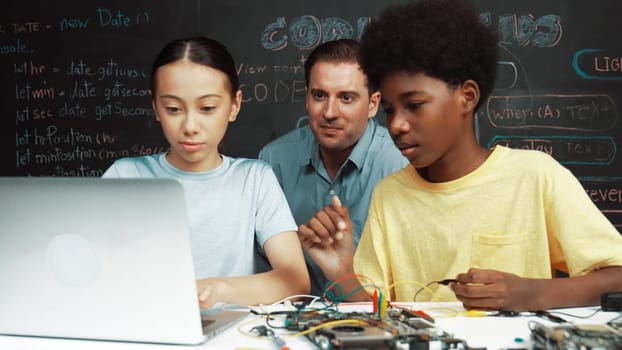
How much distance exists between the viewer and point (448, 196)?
183 cm

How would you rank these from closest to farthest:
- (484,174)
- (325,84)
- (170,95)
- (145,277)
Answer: (145,277) < (484,174) < (170,95) < (325,84)

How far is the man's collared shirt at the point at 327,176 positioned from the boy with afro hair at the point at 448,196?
766 mm

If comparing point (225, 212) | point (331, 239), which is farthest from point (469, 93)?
point (225, 212)

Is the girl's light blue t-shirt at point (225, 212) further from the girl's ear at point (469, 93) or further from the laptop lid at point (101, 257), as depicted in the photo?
the laptop lid at point (101, 257)

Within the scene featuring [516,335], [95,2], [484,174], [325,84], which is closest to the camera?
[516,335]

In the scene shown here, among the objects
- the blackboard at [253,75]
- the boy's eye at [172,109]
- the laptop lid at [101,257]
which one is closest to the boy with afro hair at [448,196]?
the boy's eye at [172,109]

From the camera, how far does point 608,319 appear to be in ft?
4.42

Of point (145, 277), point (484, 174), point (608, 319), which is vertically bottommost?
point (608, 319)

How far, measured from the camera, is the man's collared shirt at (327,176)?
2.73 meters

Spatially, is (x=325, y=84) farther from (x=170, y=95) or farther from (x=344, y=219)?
(x=344, y=219)

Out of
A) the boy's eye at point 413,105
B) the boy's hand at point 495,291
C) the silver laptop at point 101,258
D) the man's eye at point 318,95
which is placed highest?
the man's eye at point 318,95

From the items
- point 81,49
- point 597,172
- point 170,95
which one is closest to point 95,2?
point 81,49

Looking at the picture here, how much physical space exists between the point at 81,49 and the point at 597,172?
2902 mm

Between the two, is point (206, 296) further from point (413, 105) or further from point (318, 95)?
point (318, 95)
